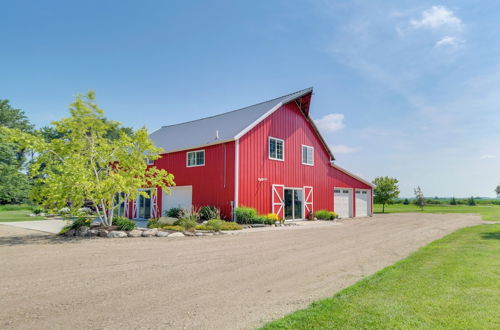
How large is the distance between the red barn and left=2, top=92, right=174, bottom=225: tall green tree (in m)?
4.34

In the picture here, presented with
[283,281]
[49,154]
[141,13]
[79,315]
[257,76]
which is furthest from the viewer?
[257,76]

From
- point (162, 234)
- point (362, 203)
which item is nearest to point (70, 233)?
point (162, 234)

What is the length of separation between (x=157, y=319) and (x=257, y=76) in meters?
14.1

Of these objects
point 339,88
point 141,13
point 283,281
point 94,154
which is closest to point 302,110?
point 339,88

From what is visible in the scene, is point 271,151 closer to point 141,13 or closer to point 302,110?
point 302,110

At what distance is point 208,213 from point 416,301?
514 inches

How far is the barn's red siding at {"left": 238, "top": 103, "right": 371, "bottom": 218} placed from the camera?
17.0 metres

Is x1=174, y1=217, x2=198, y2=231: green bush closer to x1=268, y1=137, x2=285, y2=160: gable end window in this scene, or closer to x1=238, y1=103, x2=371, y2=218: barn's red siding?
x1=238, y1=103, x2=371, y2=218: barn's red siding

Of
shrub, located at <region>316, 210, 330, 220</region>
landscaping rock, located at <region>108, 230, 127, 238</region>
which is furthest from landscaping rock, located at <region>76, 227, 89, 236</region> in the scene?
shrub, located at <region>316, 210, 330, 220</region>

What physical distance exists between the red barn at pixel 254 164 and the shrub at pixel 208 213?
520 millimetres

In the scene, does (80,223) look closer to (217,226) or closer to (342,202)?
(217,226)

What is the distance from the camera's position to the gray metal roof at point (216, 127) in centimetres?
1784

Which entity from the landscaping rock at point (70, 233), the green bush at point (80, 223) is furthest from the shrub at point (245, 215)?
the landscaping rock at point (70, 233)

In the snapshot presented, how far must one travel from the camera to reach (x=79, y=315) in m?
3.94
